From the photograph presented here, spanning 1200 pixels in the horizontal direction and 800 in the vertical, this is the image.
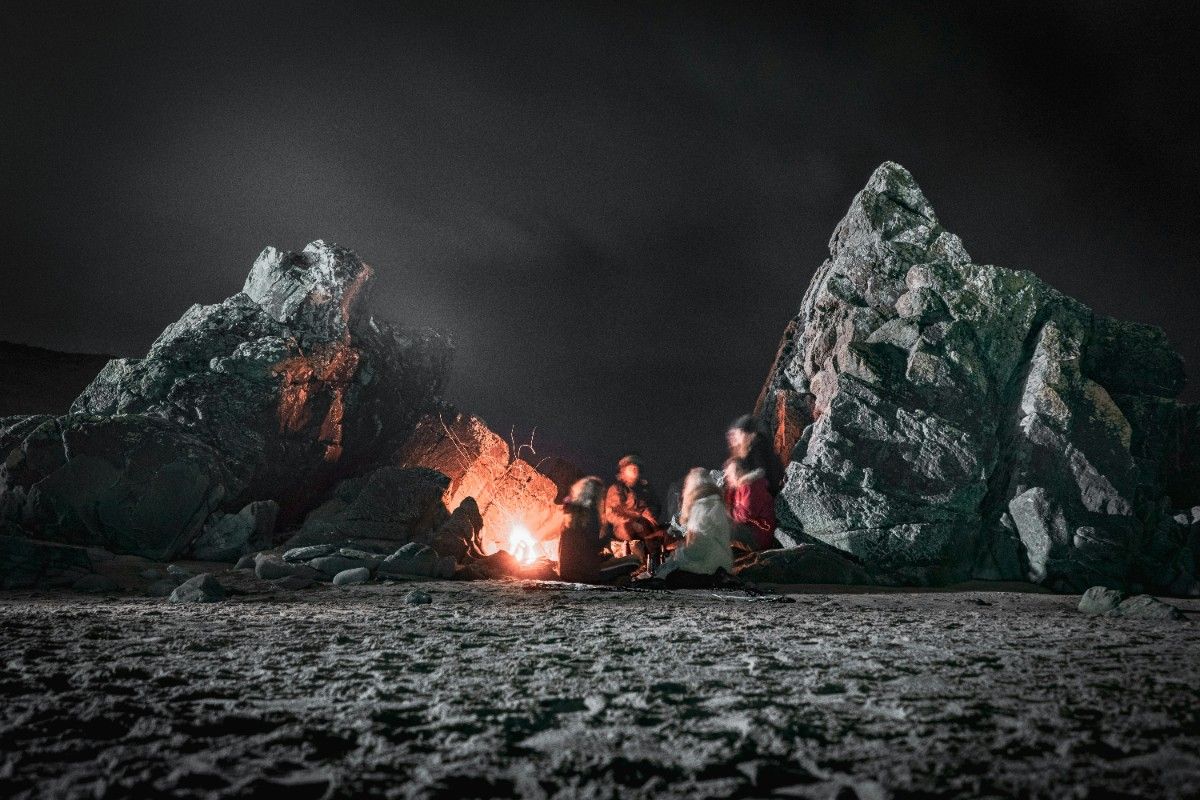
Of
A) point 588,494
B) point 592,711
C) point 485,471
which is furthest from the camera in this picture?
point 485,471

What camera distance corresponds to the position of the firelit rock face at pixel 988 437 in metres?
14.7

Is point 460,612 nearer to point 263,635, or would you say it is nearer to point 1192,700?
point 263,635

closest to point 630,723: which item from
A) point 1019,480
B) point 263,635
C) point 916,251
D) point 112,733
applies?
point 112,733

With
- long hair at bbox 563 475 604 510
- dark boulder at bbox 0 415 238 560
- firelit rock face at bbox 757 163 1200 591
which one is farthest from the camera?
firelit rock face at bbox 757 163 1200 591

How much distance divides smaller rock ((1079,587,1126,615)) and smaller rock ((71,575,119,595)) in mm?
12756

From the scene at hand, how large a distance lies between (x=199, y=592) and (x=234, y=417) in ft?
36.6

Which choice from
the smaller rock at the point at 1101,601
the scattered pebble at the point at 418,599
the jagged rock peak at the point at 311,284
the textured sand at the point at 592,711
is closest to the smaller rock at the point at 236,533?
the jagged rock peak at the point at 311,284

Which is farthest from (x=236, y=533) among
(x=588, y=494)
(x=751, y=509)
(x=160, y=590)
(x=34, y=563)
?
(x=751, y=509)

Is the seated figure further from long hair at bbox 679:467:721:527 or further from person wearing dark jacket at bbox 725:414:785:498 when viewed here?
person wearing dark jacket at bbox 725:414:785:498

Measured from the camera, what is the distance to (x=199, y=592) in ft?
22.9

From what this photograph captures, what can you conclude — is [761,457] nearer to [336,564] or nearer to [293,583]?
[336,564]

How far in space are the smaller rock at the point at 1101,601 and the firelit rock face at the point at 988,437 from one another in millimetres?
7124

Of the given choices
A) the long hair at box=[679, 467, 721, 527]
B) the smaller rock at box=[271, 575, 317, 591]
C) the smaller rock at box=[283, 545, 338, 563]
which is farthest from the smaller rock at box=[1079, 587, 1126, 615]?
the smaller rock at box=[283, 545, 338, 563]

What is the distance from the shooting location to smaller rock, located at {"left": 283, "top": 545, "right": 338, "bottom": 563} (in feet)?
39.4
